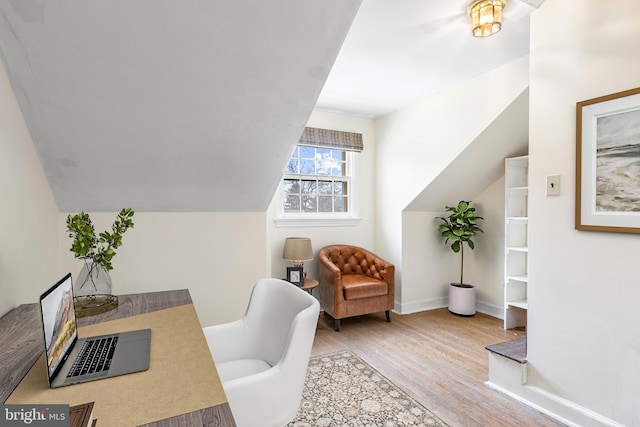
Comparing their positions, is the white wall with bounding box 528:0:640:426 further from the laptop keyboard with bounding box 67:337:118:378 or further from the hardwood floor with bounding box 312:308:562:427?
the laptop keyboard with bounding box 67:337:118:378

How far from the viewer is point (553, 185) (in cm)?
185

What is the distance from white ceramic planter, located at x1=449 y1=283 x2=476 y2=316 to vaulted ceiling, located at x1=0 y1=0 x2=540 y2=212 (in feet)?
8.17

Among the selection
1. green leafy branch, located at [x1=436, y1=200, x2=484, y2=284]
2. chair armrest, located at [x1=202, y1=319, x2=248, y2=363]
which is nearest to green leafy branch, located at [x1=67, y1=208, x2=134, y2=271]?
chair armrest, located at [x1=202, y1=319, x2=248, y2=363]

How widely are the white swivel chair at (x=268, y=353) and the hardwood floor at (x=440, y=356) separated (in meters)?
1.20

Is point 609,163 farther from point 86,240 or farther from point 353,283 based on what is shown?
point 86,240

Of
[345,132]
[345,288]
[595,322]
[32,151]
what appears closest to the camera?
[32,151]

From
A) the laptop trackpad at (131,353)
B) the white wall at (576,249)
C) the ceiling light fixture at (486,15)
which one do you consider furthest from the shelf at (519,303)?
the laptop trackpad at (131,353)

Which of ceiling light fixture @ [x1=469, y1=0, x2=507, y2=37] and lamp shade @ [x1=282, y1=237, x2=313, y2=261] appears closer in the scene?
ceiling light fixture @ [x1=469, y1=0, x2=507, y2=37]

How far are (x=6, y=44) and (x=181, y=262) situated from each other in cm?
136

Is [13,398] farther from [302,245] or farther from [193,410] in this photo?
[302,245]

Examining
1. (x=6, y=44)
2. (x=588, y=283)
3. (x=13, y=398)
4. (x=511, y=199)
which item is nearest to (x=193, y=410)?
(x=13, y=398)

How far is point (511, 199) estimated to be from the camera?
11.2ft

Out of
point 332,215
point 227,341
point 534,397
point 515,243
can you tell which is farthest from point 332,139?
point 534,397

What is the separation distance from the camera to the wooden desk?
2.25ft
